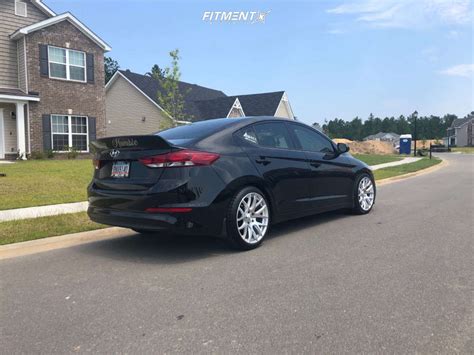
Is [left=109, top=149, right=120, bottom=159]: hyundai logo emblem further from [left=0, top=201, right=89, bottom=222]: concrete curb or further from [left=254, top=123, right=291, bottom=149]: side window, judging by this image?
[left=0, top=201, right=89, bottom=222]: concrete curb

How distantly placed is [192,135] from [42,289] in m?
2.32

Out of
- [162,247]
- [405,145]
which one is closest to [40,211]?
[162,247]

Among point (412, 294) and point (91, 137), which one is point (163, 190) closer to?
point (412, 294)

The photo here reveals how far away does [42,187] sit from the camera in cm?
962

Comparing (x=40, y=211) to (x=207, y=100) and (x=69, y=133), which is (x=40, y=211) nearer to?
(x=69, y=133)

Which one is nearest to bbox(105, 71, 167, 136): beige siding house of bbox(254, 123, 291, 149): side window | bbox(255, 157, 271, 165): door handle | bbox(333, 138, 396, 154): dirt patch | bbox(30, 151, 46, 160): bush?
bbox(30, 151, 46, 160): bush

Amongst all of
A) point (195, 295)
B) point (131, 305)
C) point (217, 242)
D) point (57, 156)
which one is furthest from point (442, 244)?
point (57, 156)

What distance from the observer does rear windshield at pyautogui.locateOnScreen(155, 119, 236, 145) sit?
16.4 ft

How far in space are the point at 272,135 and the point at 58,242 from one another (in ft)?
10.6

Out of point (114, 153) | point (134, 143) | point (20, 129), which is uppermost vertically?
point (20, 129)

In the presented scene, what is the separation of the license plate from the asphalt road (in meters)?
0.96

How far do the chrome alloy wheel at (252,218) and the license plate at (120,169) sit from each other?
1360mm

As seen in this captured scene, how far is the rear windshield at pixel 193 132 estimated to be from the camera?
16.4 ft

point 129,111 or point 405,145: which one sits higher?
point 129,111
